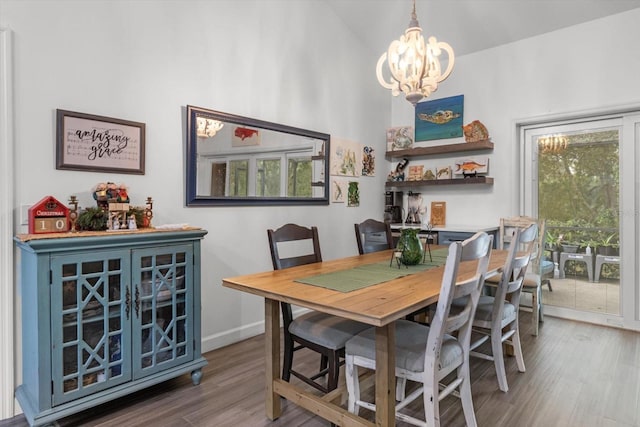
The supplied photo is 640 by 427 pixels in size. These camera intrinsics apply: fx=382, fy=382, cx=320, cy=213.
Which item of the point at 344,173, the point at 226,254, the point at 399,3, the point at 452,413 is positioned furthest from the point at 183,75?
the point at 452,413

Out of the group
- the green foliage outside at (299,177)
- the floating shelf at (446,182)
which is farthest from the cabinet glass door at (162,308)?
the floating shelf at (446,182)

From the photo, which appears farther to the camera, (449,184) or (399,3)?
(449,184)

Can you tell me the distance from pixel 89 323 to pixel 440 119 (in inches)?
154

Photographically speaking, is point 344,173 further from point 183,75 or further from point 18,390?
point 18,390

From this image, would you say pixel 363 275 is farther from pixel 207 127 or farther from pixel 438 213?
pixel 438 213

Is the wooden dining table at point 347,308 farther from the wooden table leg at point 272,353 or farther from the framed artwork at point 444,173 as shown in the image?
the framed artwork at point 444,173

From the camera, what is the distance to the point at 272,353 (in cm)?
197

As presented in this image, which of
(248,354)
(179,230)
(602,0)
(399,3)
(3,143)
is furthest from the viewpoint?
(399,3)

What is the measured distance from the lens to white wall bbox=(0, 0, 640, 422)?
2176 mm

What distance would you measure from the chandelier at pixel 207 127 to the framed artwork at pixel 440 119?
8.36ft

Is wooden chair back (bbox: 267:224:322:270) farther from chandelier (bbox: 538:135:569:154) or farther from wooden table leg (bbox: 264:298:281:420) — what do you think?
chandelier (bbox: 538:135:569:154)

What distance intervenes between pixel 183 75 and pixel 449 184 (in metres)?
2.91

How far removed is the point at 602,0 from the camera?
328 centimetres

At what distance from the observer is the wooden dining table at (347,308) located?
1445 millimetres
